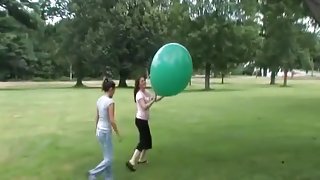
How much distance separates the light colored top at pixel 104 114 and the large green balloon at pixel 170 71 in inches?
35.1

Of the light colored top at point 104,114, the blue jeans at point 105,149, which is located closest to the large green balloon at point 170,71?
the light colored top at point 104,114

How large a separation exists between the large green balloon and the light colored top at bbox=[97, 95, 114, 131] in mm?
893

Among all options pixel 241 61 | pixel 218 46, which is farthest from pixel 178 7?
pixel 241 61

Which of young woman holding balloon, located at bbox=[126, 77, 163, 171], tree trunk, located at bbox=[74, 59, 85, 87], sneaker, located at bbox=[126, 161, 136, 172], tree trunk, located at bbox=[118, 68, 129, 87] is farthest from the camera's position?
tree trunk, located at bbox=[74, 59, 85, 87]

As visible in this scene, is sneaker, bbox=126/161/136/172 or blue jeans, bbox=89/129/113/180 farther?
sneaker, bbox=126/161/136/172

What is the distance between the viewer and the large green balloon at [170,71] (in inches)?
313

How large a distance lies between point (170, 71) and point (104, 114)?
1231mm

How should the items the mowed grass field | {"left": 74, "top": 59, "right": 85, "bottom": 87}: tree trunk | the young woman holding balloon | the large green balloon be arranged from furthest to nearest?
1. {"left": 74, "top": 59, "right": 85, "bottom": 87}: tree trunk
2. the mowed grass field
3. the young woman holding balloon
4. the large green balloon

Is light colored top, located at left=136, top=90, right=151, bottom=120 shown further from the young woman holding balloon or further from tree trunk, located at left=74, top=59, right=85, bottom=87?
tree trunk, located at left=74, top=59, right=85, bottom=87

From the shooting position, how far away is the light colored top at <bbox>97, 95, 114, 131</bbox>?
24.4 feet

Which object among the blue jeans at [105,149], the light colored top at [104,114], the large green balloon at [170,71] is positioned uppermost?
the large green balloon at [170,71]

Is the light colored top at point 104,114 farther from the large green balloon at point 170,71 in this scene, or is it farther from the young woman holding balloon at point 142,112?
the young woman holding balloon at point 142,112

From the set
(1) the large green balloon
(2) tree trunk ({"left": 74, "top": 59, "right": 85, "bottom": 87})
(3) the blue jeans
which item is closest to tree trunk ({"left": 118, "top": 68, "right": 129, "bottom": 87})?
(2) tree trunk ({"left": 74, "top": 59, "right": 85, "bottom": 87})

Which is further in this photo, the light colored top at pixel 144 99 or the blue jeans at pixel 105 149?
the light colored top at pixel 144 99
